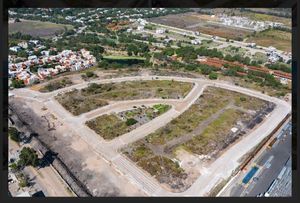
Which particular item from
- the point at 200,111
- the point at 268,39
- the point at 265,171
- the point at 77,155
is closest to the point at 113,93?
the point at 200,111

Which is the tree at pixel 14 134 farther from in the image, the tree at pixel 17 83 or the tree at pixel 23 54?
the tree at pixel 23 54

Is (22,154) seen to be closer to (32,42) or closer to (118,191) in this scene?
(118,191)

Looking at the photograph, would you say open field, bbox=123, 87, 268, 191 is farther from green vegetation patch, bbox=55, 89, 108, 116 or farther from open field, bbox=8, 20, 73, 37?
open field, bbox=8, 20, 73, 37

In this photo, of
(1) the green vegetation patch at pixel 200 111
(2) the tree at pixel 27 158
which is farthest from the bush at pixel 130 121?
(2) the tree at pixel 27 158

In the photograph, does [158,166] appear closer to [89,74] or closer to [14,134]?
[14,134]
